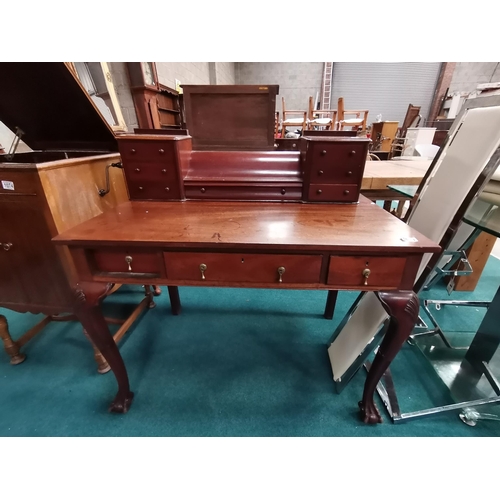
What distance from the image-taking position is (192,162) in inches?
49.4

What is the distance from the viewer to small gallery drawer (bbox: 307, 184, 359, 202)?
1.16 metres

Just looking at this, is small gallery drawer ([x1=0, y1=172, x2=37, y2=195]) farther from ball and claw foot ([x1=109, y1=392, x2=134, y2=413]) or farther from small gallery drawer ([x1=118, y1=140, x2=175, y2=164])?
ball and claw foot ([x1=109, y1=392, x2=134, y2=413])

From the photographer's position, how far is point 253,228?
902 mm

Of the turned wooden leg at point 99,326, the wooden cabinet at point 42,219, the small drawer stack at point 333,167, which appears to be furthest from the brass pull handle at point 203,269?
the wooden cabinet at point 42,219

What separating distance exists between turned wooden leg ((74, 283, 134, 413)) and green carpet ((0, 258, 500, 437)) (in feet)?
0.27

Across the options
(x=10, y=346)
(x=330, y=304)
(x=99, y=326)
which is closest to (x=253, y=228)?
(x=99, y=326)

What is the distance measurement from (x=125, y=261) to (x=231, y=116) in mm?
1228

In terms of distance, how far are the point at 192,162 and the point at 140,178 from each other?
10.1 inches

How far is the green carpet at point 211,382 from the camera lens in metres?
1.14

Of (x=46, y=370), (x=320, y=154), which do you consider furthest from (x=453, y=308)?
(x=46, y=370)

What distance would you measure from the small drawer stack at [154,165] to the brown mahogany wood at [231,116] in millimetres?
528

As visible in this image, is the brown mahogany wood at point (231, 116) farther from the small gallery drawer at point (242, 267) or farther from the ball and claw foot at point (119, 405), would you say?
the ball and claw foot at point (119, 405)

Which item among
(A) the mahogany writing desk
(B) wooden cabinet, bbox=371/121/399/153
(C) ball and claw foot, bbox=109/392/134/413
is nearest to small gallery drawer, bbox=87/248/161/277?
(A) the mahogany writing desk

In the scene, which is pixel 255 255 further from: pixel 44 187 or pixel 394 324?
pixel 44 187
